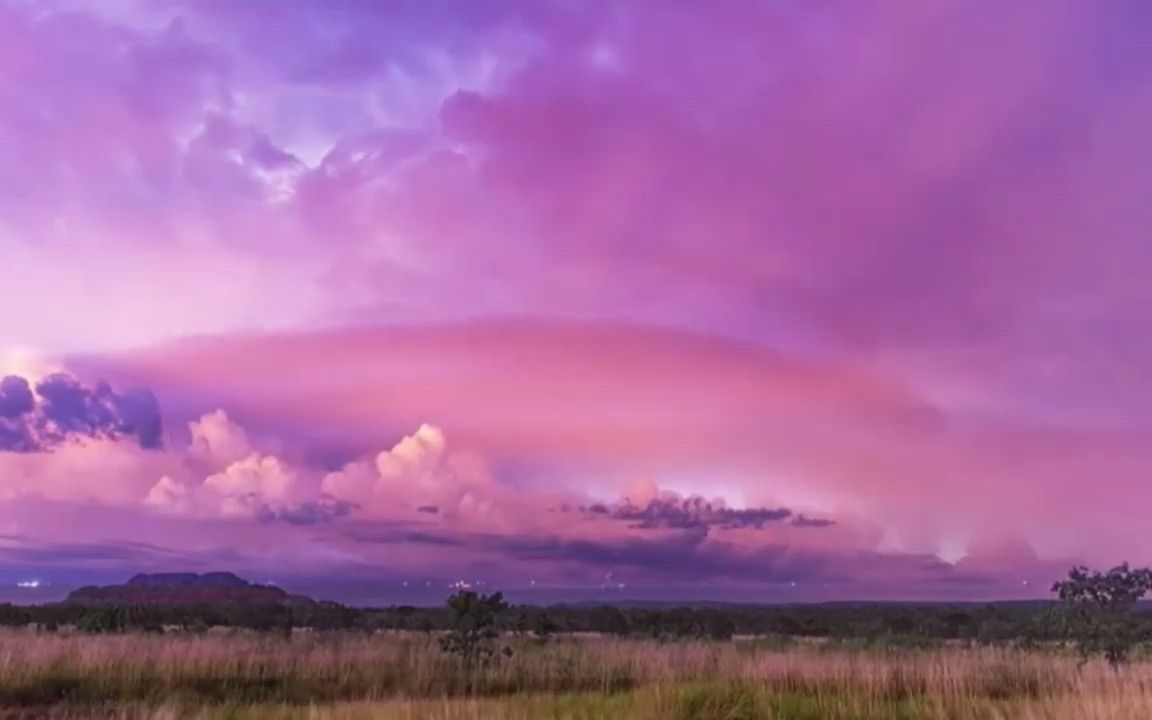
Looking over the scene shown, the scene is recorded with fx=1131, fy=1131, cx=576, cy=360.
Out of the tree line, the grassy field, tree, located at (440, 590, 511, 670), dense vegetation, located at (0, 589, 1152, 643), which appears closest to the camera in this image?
the grassy field

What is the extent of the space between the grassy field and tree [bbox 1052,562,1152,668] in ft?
2.12

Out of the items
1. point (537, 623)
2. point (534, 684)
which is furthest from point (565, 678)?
point (537, 623)

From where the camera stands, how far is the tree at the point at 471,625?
2956 centimetres

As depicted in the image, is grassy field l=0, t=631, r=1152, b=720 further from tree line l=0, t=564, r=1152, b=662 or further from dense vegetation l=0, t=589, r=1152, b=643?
dense vegetation l=0, t=589, r=1152, b=643

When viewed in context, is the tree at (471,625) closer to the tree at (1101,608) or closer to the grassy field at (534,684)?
the grassy field at (534,684)

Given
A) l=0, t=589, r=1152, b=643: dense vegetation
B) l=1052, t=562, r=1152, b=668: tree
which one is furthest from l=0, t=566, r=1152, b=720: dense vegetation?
l=0, t=589, r=1152, b=643: dense vegetation

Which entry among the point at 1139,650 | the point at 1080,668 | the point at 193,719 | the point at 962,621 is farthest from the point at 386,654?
the point at 962,621

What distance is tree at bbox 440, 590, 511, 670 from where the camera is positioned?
29562 millimetres

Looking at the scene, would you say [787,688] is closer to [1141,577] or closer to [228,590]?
[1141,577]

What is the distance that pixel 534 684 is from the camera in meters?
28.4

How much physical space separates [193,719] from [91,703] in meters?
5.82

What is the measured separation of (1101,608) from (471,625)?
15.2 metres

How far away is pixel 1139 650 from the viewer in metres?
34.6

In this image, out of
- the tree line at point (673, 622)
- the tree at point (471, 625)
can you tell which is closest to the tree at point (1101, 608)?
the tree line at point (673, 622)
